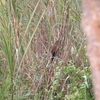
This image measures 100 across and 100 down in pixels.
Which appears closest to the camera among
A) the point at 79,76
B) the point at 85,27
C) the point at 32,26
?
the point at 85,27

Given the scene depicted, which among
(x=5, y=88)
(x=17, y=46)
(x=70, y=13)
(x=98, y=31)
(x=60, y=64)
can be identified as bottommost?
(x=98, y=31)

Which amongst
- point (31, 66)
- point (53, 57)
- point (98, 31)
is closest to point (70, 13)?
point (53, 57)

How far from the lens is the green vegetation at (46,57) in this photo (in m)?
1.92

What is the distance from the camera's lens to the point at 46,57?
2.31m

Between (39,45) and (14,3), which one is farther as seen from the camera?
(39,45)

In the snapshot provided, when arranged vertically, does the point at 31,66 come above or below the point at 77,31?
below

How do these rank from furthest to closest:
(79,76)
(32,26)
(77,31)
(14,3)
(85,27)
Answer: (32,26), (14,3), (77,31), (79,76), (85,27)

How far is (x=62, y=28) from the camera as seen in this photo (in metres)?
2.24

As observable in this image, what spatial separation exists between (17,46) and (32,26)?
1.20ft

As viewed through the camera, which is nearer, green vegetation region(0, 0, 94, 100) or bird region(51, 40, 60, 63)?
green vegetation region(0, 0, 94, 100)

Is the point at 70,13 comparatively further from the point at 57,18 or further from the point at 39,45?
the point at 39,45

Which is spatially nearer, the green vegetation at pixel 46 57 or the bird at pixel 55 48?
the green vegetation at pixel 46 57

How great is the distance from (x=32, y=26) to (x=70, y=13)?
1.52 feet

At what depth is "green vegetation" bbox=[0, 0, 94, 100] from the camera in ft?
6.30
